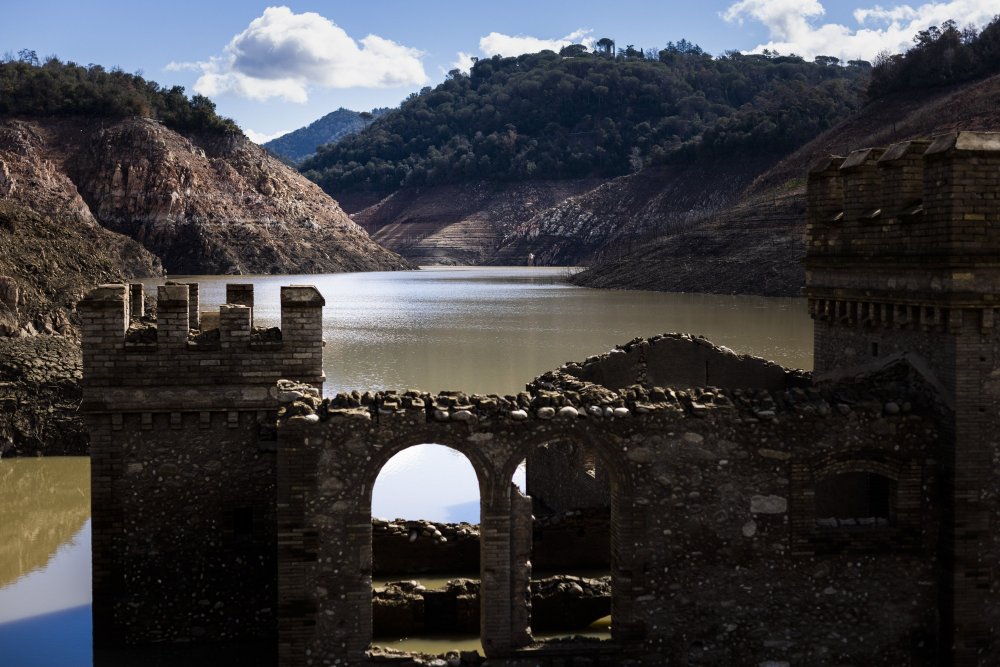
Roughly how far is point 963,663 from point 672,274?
262 feet

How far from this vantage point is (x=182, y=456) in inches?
448

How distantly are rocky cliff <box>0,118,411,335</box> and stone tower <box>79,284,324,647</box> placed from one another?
8988cm

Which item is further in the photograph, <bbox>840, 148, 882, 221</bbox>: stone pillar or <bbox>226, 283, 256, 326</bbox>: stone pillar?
<bbox>226, 283, 256, 326</bbox>: stone pillar

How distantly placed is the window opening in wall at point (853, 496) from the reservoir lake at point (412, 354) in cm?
429

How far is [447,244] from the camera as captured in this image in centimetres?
17888

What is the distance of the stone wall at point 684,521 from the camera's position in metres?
9.46

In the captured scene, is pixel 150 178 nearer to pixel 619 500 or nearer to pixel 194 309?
pixel 194 309

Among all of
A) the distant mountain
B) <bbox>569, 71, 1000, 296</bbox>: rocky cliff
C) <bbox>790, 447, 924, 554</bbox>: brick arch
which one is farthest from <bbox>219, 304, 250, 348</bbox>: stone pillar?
the distant mountain

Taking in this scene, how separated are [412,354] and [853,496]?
3114 cm

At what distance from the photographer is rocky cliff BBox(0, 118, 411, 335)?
4338 inches

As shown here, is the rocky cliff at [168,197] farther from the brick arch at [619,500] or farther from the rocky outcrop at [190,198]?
the brick arch at [619,500]

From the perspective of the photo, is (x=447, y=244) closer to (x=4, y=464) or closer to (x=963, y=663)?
(x=4, y=464)

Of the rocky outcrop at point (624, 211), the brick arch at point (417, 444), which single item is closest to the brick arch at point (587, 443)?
the brick arch at point (417, 444)

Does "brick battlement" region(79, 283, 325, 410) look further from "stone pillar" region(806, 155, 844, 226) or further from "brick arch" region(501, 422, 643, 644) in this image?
"stone pillar" region(806, 155, 844, 226)
